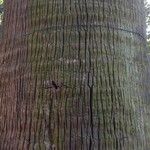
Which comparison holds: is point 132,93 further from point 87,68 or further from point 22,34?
A: point 22,34

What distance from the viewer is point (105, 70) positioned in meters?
1.77

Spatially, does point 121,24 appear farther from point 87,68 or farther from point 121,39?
point 87,68

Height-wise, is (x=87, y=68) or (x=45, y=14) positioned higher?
(x=45, y=14)

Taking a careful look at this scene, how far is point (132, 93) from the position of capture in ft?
5.89

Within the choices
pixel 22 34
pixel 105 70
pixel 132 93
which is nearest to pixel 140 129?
pixel 132 93

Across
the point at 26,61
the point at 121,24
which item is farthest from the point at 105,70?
the point at 26,61

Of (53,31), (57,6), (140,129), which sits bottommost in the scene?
(140,129)

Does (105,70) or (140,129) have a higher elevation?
(105,70)

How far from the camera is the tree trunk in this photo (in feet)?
5.53

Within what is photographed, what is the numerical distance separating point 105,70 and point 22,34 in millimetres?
456

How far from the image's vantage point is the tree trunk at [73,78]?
1.69 meters

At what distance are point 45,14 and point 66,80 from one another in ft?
1.17

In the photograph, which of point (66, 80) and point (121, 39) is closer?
point (66, 80)

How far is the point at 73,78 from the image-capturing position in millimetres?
1728
